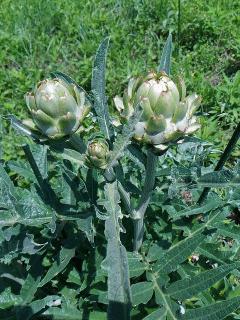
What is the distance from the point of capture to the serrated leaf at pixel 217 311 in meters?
1.13

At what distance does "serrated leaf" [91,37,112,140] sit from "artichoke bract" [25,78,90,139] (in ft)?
0.30

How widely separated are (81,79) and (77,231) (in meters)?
1.34

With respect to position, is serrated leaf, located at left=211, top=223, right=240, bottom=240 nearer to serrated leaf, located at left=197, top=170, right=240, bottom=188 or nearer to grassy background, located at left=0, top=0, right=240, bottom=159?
serrated leaf, located at left=197, top=170, right=240, bottom=188

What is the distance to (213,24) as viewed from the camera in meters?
2.94

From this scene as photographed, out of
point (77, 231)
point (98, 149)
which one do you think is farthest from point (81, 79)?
point (98, 149)

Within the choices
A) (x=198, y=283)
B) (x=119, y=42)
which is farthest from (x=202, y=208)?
(x=119, y=42)

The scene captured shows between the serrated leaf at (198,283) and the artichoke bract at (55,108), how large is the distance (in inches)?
17.0

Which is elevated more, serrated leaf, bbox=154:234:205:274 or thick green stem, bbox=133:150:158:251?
thick green stem, bbox=133:150:158:251

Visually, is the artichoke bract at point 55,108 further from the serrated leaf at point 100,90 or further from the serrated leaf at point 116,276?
the serrated leaf at point 116,276

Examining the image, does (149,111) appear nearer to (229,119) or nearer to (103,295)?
(103,295)

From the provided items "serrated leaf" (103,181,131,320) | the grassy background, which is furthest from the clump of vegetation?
the grassy background

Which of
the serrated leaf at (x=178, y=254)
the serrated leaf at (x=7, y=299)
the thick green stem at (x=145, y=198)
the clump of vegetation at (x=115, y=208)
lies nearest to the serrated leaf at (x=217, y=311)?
the clump of vegetation at (x=115, y=208)

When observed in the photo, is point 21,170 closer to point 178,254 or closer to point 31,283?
point 31,283

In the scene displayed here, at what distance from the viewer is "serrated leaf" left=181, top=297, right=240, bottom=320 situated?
1134 millimetres
